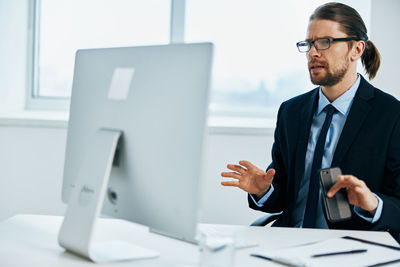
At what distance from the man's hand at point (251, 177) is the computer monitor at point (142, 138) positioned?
539 millimetres

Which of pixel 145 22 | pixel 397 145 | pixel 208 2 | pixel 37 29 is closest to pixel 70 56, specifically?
pixel 37 29

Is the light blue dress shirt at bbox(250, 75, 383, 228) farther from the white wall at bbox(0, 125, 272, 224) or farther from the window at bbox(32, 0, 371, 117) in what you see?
the window at bbox(32, 0, 371, 117)

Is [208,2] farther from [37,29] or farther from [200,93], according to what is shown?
[200,93]

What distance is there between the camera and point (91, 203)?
115 centimetres

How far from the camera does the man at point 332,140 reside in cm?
174

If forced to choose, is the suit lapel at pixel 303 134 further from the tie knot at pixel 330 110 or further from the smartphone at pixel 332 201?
the smartphone at pixel 332 201

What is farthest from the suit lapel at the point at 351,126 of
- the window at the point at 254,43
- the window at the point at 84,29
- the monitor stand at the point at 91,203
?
the window at the point at 84,29

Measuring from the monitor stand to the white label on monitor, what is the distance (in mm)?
86

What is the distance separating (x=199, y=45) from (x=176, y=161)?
247 mm

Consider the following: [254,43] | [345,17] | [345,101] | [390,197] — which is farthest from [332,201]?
[254,43]

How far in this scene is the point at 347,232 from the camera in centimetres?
148

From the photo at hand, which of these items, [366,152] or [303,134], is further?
[303,134]

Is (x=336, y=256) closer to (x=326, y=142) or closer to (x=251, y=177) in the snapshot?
(x=251, y=177)

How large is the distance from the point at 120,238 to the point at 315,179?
2.58ft
